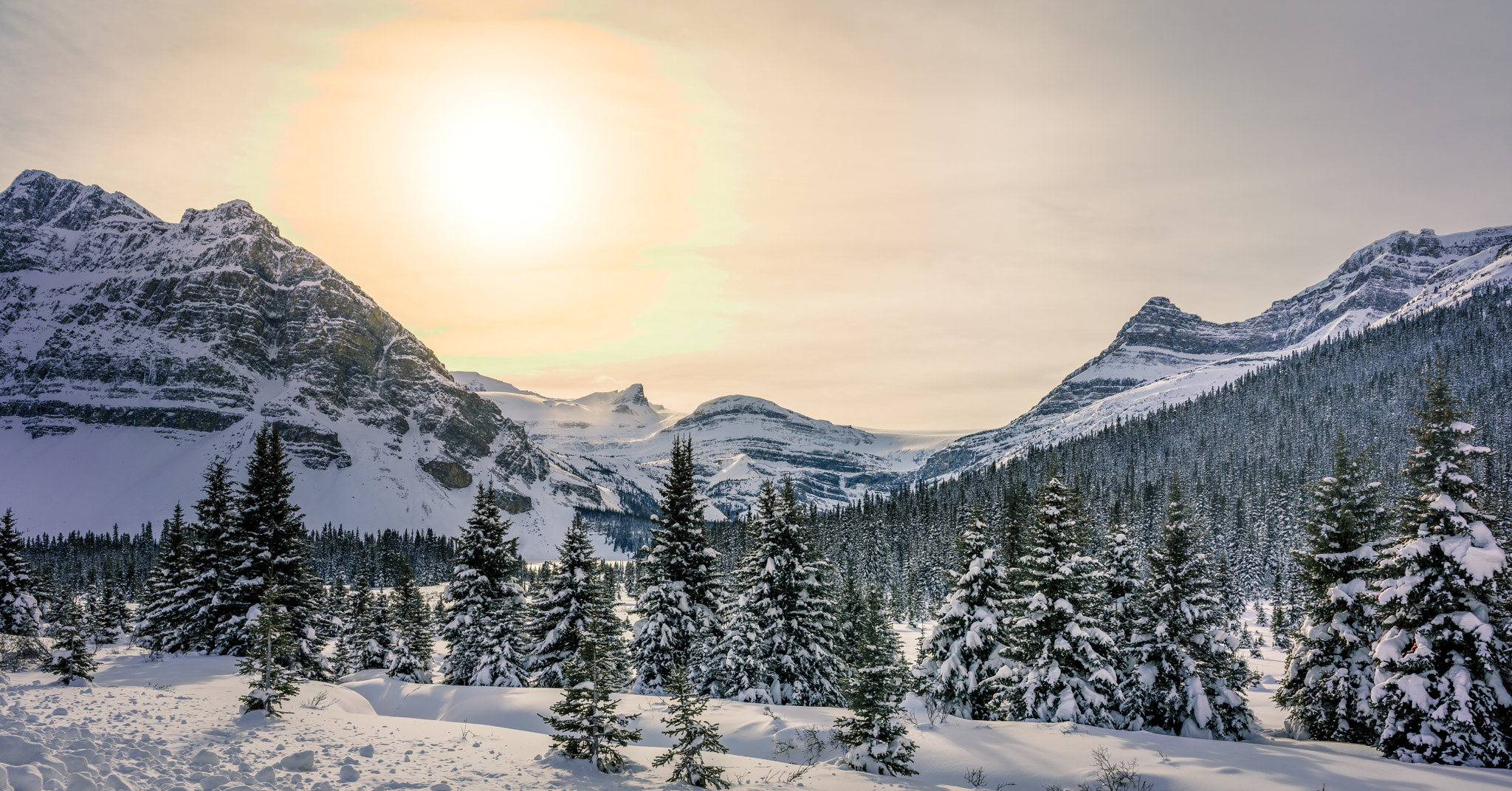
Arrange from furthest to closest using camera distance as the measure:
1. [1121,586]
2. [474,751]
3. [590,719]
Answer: [1121,586] < [474,751] < [590,719]

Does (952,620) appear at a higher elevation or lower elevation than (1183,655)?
higher

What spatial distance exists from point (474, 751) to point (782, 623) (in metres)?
15.3

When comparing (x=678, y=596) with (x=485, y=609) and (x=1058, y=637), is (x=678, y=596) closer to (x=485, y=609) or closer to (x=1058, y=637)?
(x=485, y=609)

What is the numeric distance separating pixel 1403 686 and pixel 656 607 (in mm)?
24838

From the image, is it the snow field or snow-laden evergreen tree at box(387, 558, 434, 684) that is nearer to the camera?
the snow field

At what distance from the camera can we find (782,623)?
2794 centimetres

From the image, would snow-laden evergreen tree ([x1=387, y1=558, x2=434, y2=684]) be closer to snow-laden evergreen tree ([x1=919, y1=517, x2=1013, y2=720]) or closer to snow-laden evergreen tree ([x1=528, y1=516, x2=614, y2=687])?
snow-laden evergreen tree ([x1=528, y1=516, x2=614, y2=687])

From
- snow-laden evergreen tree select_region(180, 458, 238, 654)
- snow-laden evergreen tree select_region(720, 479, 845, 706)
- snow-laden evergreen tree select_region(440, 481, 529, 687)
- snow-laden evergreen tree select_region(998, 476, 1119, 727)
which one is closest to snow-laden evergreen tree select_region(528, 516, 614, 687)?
snow-laden evergreen tree select_region(440, 481, 529, 687)

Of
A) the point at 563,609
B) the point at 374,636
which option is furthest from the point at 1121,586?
the point at 374,636

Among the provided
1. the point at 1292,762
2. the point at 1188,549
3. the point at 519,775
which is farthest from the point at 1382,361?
the point at 519,775

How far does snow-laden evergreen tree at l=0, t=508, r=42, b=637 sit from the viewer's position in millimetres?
34406

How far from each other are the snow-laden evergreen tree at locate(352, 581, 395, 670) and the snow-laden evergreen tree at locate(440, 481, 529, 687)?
486 inches

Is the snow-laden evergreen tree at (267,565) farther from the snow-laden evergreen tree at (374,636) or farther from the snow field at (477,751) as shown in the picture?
the snow-laden evergreen tree at (374,636)

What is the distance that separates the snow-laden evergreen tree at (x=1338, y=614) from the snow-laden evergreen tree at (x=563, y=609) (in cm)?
2653
